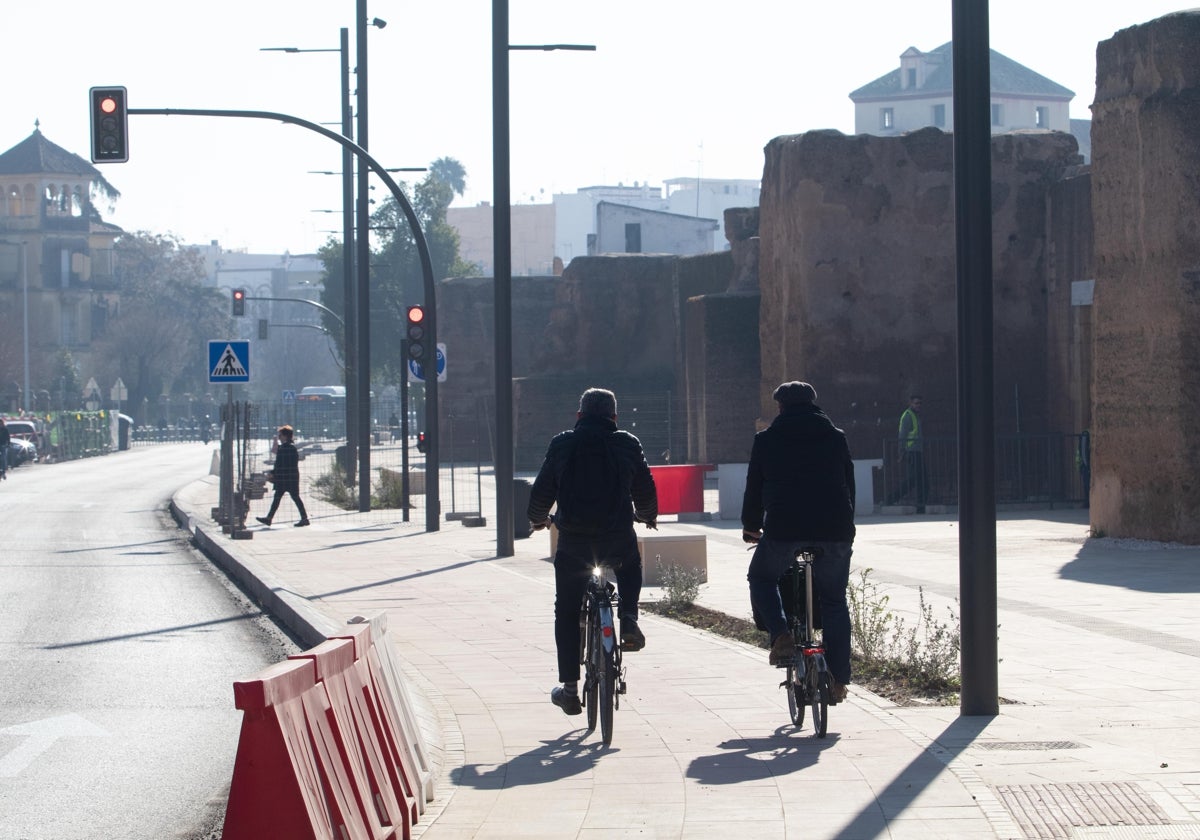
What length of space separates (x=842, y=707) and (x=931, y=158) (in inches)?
825

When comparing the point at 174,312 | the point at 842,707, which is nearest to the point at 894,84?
the point at 174,312

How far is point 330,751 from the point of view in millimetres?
5453

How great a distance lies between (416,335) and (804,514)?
55.5 feet

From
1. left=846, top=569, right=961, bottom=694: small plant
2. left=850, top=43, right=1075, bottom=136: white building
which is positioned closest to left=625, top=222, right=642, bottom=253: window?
left=850, top=43, right=1075, bottom=136: white building

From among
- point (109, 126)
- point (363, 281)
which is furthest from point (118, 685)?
point (363, 281)

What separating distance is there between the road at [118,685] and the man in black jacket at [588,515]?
5.98 ft

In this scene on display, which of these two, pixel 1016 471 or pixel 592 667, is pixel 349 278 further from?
pixel 592 667

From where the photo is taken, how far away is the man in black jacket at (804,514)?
8.37 m

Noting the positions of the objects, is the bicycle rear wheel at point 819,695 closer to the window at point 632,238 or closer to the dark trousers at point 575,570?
the dark trousers at point 575,570

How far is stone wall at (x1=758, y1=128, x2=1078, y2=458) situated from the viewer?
2828cm

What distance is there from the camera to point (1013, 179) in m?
29.0

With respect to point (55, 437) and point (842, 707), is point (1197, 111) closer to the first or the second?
point (842, 707)

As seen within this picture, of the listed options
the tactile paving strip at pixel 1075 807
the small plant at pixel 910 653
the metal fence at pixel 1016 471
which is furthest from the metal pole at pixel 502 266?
the tactile paving strip at pixel 1075 807

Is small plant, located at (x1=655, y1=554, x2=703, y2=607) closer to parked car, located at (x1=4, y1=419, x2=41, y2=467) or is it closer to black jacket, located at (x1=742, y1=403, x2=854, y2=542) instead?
black jacket, located at (x1=742, y1=403, x2=854, y2=542)
